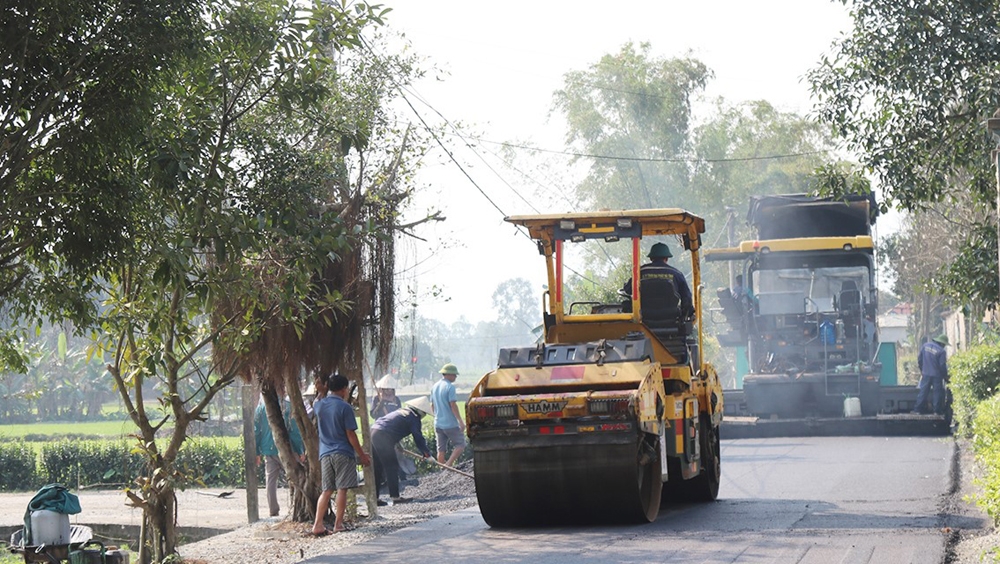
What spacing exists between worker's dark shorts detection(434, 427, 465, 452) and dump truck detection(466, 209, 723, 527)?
588 cm

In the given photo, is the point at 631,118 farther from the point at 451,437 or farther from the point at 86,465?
the point at 451,437

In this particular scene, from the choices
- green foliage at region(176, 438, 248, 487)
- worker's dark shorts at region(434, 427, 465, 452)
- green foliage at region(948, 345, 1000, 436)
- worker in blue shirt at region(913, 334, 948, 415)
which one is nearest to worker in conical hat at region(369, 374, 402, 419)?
worker's dark shorts at region(434, 427, 465, 452)

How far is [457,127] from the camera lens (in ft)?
51.6

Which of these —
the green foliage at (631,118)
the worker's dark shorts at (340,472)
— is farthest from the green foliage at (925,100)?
the green foliage at (631,118)

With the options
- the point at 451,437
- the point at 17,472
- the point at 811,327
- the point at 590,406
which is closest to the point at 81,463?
the point at 17,472

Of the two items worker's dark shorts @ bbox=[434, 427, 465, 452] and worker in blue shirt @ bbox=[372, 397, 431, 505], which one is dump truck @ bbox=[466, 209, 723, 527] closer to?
worker in blue shirt @ bbox=[372, 397, 431, 505]

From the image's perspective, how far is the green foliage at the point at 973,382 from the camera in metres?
19.2

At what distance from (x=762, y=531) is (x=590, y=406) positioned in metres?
1.78

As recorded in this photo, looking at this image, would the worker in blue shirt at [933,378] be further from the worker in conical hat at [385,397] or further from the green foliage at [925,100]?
the worker in conical hat at [385,397]

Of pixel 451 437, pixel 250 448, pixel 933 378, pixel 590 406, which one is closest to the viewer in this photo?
pixel 590 406

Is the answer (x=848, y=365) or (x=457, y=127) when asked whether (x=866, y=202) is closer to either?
(x=848, y=365)

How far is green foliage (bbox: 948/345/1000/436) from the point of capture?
19.2 metres

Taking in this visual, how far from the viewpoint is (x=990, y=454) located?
34.1 feet

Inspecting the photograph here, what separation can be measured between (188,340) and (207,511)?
1025 centimetres
